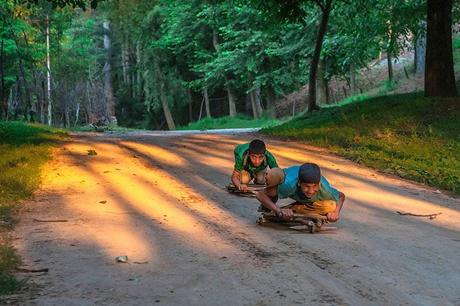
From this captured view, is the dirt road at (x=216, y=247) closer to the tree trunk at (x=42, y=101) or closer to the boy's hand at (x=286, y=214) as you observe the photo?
the boy's hand at (x=286, y=214)

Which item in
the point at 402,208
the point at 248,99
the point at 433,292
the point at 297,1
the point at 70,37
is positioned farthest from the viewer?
the point at 70,37

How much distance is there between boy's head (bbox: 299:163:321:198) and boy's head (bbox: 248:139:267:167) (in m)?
1.73

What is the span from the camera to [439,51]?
1842 cm

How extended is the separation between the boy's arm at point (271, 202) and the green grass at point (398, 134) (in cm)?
538

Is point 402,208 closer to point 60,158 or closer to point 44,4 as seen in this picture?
point 60,158

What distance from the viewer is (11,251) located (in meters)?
5.97

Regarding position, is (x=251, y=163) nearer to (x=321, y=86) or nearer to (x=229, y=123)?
(x=321, y=86)

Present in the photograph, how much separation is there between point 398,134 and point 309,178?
10.0 meters

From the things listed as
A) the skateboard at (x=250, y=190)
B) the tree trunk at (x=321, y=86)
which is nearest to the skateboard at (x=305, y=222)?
the skateboard at (x=250, y=190)

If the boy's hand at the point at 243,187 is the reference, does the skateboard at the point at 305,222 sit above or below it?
below

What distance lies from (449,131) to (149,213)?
10189mm

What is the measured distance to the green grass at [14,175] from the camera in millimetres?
5555

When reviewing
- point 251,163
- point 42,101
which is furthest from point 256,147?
point 42,101

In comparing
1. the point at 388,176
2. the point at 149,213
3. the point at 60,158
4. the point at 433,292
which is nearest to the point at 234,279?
the point at 433,292
